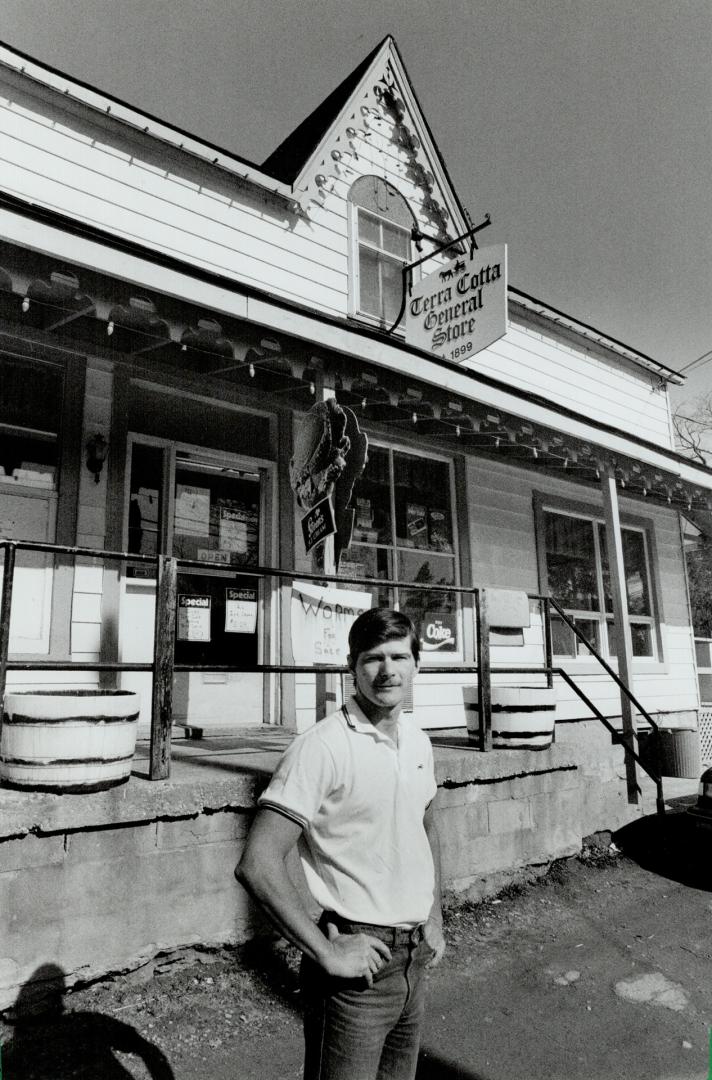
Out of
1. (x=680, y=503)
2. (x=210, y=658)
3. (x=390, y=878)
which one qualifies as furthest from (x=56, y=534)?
(x=680, y=503)

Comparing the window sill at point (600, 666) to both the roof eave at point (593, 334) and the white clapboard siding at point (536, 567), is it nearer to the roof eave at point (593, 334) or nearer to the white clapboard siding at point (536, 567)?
the white clapboard siding at point (536, 567)

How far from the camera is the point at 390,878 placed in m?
1.93

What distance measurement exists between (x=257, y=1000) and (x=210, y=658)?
322cm

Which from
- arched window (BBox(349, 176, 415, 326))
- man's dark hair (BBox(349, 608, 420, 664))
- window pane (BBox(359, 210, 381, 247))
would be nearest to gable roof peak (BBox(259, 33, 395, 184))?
arched window (BBox(349, 176, 415, 326))

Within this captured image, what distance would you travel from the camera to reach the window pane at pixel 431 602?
25.7 ft

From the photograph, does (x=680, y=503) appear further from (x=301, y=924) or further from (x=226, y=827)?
(x=301, y=924)

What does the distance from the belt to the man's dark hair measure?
68 cm

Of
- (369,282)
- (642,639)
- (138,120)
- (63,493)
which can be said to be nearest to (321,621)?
(63,493)

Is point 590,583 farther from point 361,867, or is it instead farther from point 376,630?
point 361,867

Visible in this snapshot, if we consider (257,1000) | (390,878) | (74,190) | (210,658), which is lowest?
(257,1000)

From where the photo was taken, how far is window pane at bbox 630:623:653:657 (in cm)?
1051

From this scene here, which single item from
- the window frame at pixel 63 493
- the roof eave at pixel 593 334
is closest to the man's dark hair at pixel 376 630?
the window frame at pixel 63 493

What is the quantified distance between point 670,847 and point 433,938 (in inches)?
201

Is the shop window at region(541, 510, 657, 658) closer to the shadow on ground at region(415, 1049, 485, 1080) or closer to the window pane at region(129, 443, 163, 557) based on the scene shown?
the window pane at region(129, 443, 163, 557)
